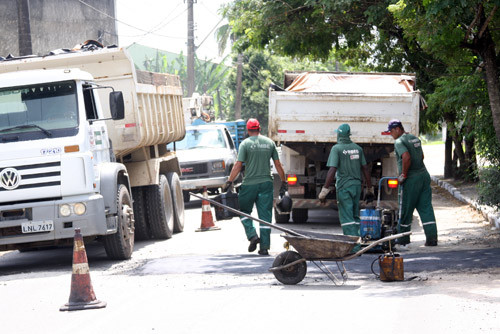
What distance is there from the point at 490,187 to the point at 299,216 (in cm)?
407

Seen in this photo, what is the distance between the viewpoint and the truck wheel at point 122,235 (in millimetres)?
11836

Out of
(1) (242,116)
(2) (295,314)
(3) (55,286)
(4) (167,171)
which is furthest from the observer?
(1) (242,116)

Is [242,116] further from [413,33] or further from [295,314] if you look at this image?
[295,314]

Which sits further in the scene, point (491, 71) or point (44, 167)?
point (491, 71)

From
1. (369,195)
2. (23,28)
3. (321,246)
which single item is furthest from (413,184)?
(23,28)

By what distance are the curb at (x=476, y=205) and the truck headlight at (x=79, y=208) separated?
7.23 meters

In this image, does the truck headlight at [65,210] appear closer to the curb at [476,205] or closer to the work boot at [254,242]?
the work boot at [254,242]

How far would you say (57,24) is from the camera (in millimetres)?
36781

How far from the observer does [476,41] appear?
12.7 metres

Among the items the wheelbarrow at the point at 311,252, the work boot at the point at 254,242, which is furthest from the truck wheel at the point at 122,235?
the wheelbarrow at the point at 311,252

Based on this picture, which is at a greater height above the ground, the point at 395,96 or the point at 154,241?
the point at 395,96

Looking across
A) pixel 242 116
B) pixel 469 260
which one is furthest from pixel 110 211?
pixel 242 116

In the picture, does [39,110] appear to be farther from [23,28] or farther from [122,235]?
[23,28]

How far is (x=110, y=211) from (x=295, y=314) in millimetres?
4777
